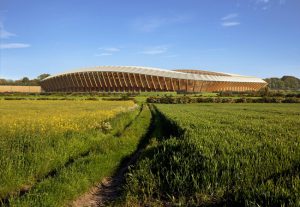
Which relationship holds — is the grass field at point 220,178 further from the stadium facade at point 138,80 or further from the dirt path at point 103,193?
the stadium facade at point 138,80

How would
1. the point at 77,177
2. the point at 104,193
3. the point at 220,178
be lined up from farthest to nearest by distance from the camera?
the point at 77,177, the point at 104,193, the point at 220,178

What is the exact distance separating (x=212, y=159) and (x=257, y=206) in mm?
2504

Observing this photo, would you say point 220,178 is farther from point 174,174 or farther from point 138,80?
point 138,80

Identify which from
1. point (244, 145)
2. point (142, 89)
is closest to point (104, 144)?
point (244, 145)

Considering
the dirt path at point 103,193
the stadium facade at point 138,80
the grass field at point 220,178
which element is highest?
the stadium facade at point 138,80

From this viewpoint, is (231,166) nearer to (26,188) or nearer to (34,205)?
(34,205)

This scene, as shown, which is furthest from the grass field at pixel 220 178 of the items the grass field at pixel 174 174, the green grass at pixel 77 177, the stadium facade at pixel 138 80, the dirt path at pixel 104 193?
the stadium facade at pixel 138 80

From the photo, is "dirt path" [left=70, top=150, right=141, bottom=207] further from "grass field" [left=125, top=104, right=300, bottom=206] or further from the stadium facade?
the stadium facade

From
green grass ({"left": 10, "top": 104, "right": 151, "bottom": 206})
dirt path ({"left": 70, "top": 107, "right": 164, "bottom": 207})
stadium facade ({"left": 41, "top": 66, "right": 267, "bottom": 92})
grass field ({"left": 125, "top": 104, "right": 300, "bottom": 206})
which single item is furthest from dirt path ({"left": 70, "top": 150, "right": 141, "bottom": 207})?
stadium facade ({"left": 41, "top": 66, "right": 267, "bottom": 92})

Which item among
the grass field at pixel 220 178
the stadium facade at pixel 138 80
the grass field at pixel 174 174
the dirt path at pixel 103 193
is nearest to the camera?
the grass field at pixel 220 178

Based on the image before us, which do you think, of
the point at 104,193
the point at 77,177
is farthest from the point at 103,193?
the point at 77,177

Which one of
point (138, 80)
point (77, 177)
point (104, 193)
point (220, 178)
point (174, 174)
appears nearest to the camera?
point (220, 178)

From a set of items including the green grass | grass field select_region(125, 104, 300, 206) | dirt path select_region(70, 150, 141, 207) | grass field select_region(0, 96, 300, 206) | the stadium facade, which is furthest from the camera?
the stadium facade

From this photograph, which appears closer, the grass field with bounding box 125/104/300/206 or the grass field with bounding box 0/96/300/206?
the grass field with bounding box 125/104/300/206
